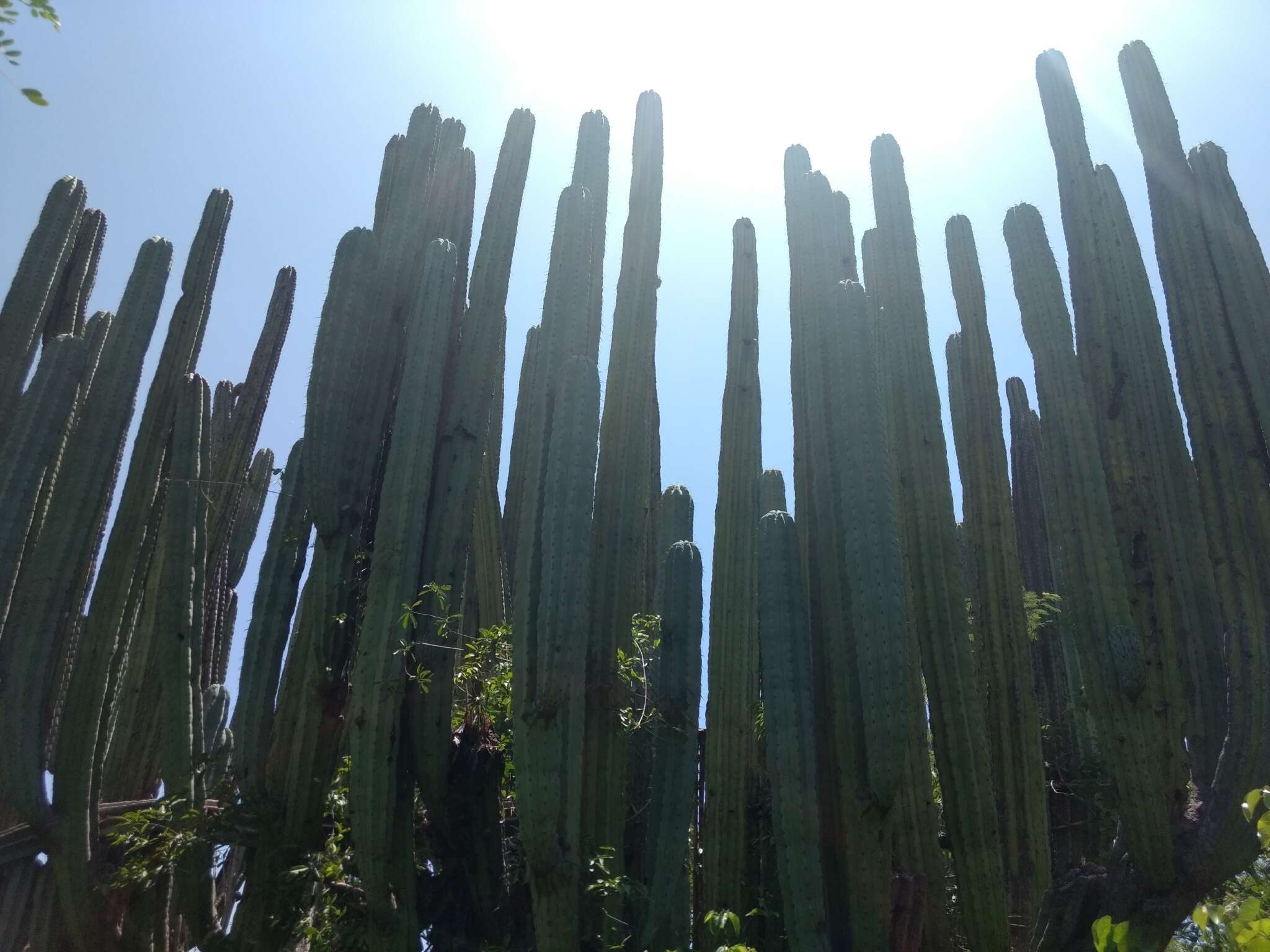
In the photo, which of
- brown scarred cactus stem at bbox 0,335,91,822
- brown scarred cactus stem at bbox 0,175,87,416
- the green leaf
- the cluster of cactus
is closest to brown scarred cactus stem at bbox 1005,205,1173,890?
the cluster of cactus

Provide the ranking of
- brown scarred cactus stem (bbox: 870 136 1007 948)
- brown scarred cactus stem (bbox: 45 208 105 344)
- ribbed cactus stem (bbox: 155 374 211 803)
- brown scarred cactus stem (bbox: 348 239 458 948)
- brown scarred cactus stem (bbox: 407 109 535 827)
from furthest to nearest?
1. brown scarred cactus stem (bbox: 45 208 105 344)
2. ribbed cactus stem (bbox: 155 374 211 803)
3. brown scarred cactus stem (bbox: 407 109 535 827)
4. brown scarred cactus stem (bbox: 870 136 1007 948)
5. brown scarred cactus stem (bbox: 348 239 458 948)

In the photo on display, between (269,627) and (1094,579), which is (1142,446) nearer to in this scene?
(1094,579)

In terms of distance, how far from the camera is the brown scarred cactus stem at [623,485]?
534 cm

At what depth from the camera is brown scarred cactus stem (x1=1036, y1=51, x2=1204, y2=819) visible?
5.99 m

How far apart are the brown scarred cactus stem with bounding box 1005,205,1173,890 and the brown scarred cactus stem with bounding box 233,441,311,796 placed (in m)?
4.93

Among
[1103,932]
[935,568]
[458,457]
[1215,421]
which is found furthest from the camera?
[1215,421]

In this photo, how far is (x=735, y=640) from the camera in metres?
6.56

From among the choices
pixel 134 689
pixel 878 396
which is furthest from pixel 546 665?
pixel 134 689

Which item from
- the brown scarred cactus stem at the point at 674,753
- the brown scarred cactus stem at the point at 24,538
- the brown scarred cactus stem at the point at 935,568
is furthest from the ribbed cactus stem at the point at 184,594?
the brown scarred cactus stem at the point at 935,568

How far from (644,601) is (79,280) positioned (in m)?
5.74

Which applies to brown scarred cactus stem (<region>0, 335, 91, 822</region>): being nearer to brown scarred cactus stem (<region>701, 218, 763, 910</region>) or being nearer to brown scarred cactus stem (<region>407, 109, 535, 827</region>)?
brown scarred cactus stem (<region>407, 109, 535, 827</region>)

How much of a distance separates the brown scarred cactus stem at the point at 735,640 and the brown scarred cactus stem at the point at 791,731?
0.65 m

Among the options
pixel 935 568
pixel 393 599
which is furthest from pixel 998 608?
pixel 393 599

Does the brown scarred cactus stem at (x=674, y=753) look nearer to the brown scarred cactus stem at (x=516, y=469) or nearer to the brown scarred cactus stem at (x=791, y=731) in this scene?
the brown scarred cactus stem at (x=791, y=731)
